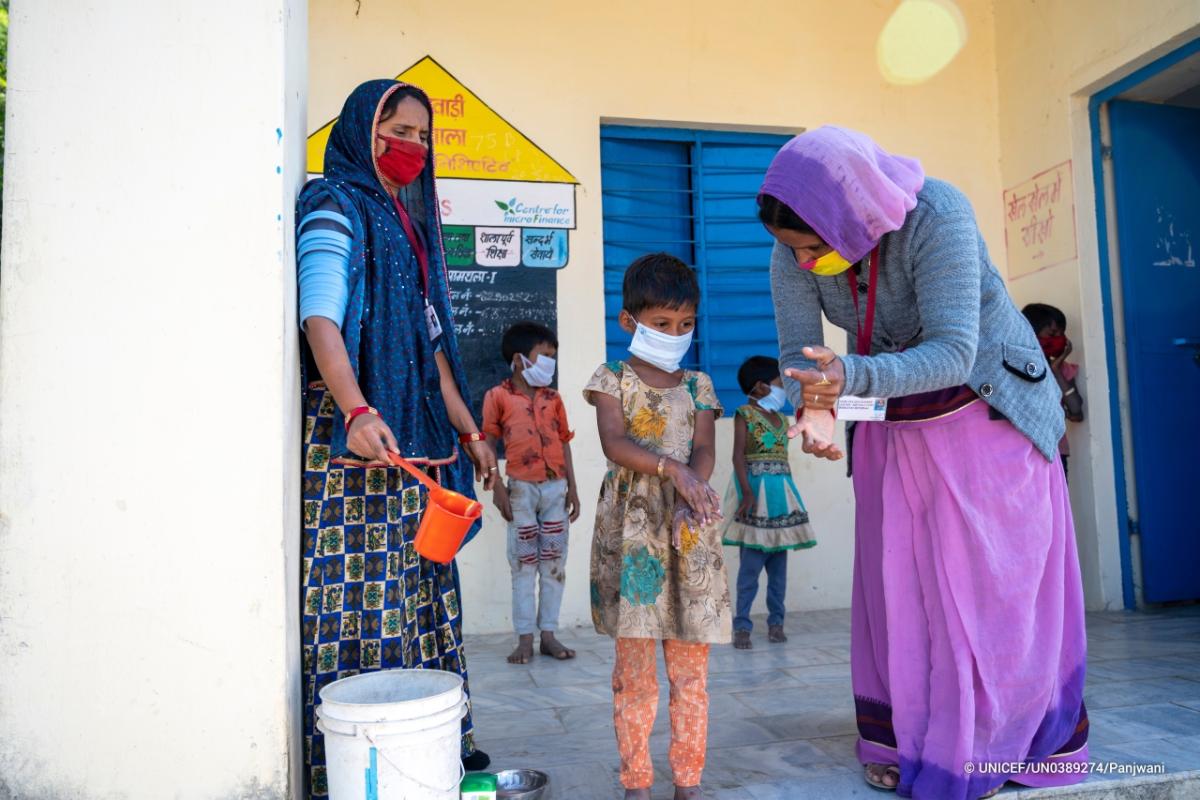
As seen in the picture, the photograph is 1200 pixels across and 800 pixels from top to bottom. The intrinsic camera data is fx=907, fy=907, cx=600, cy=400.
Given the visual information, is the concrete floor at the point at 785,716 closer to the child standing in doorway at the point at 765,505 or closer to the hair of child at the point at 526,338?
the child standing in doorway at the point at 765,505

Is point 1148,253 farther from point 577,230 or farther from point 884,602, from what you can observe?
point 884,602

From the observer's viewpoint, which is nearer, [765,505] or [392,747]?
[392,747]

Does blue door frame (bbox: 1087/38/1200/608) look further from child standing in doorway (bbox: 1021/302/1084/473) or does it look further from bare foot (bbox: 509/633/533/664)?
bare foot (bbox: 509/633/533/664)

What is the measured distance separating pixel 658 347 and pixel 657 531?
0.49 meters

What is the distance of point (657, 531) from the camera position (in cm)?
239

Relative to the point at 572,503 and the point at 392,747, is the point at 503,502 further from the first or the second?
the point at 392,747

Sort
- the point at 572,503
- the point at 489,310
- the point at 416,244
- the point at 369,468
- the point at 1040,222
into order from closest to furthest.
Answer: the point at 369,468 < the point at 416,244 < the point at 572,503 < the point at 489,310 < the point at 1040,222

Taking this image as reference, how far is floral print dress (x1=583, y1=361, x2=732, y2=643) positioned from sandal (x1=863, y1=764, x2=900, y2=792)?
1.96 ft

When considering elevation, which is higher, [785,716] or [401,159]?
[401,159]

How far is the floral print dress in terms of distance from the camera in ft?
7.62

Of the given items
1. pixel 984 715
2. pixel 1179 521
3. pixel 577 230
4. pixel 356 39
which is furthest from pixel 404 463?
pixel 1179 521

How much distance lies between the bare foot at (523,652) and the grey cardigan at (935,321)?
2370 millimetres

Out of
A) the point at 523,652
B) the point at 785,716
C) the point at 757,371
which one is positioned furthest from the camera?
the point at 757,371

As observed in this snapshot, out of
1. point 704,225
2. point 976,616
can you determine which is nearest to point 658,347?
point 976,616
